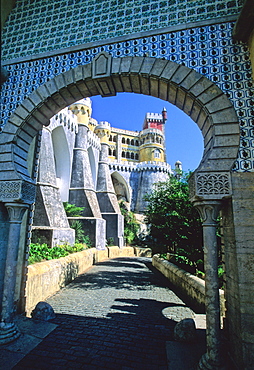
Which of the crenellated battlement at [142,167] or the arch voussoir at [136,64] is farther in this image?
the crenellated battlement at [142,167]

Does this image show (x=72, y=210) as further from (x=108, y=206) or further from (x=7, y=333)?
(x=7, y=333)

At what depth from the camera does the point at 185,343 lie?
393 cm

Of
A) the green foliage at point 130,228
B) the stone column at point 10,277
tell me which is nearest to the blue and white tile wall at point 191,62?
the stone column at point 10,277

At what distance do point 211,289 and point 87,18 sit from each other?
590cm

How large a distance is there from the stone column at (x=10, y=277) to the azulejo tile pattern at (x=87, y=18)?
3.66 meters

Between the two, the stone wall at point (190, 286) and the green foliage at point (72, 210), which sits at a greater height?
the green foliage at point (72, 210)

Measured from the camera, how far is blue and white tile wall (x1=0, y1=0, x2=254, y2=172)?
12.5 feet

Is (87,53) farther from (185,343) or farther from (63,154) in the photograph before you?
(63,154)

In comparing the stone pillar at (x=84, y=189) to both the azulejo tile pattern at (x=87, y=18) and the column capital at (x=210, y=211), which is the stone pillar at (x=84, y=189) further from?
the column capital at (x=210, y=211)

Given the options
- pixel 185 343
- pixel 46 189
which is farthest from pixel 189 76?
pixel 46 189

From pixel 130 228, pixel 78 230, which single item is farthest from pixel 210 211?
pixel 130 228

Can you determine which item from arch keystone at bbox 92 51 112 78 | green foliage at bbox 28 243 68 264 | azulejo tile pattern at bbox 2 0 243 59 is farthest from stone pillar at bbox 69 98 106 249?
arch keystone at bbox 92 51 112 78

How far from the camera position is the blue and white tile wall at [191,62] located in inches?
150

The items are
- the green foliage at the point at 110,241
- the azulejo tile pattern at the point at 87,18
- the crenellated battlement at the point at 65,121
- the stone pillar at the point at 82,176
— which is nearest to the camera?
the azulejo tile pattern at the point at 87,18
